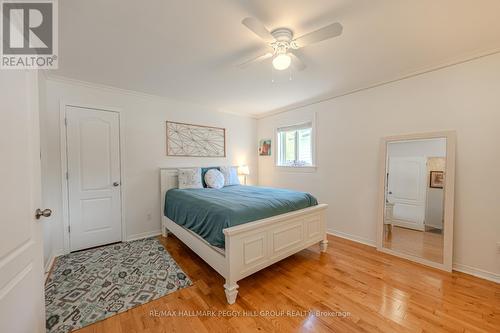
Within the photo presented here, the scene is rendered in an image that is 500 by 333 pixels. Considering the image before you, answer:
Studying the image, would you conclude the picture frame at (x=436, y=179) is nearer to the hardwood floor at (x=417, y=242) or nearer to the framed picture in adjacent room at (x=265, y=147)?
the hardwood floor at (x=417, y=242)

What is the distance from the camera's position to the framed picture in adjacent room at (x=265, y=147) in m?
4.72

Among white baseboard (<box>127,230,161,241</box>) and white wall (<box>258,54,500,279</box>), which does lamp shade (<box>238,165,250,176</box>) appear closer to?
white wall (<box>258,54,500,279</box>)

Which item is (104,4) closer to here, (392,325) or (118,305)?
(118,305)

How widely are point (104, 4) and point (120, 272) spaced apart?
2.54 m

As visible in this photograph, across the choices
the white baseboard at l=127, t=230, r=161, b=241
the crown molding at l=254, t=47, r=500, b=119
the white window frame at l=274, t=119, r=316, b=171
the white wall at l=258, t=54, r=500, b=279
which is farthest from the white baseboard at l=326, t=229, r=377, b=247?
the white baseboard at l=127, t=230, r=161, b=241

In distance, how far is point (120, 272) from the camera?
90.9 inches

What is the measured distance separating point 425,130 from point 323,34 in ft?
6.52

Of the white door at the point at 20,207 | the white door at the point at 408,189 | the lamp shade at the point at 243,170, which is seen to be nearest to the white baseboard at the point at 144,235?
the lamp shade at the point at 243,170

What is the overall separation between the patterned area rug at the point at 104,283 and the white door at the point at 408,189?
280 centimetres

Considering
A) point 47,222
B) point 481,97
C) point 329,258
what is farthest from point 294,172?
point 47,222

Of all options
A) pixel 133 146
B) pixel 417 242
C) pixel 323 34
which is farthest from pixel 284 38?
pixel 417 242

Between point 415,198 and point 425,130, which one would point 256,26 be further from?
point 415,198

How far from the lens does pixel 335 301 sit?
1836 mm

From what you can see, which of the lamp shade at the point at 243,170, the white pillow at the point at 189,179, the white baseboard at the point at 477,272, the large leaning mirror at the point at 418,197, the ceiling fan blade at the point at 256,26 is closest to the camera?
the ceiling fan blade at the point at 256,26
